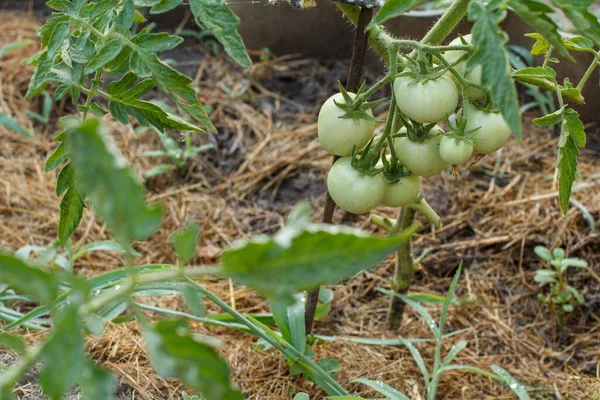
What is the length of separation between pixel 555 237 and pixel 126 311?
1162 mm

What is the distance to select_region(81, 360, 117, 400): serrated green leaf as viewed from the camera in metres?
0.53

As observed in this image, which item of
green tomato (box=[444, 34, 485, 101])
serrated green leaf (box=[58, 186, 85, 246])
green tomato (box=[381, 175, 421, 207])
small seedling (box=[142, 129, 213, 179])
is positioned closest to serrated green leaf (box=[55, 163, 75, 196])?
serrated green leaf (box=[58, 186, 85, 246])

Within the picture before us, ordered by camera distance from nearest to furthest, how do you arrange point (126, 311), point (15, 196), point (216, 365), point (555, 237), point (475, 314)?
point (216, 365), point (126, 311), point (475, 314), point (555, 237), point (15, 196)

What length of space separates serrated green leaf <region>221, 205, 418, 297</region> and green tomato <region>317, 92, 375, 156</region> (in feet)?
1.57

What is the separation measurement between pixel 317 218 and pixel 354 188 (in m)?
0.98

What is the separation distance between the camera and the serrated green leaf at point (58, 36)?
90 cm

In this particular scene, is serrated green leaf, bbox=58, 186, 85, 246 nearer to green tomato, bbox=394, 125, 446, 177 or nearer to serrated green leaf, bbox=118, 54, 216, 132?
serrated green leaf, bbox=118, 54, 216, 132

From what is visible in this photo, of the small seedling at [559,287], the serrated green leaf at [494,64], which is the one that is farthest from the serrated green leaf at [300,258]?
the small seedling at [559,287]

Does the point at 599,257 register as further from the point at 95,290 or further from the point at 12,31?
the point at 12,31

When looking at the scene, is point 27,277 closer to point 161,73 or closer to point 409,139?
point 161,73

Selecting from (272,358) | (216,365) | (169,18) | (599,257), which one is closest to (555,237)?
(599,257)

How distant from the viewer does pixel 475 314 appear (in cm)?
169

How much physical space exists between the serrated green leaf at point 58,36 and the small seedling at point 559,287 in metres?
1.22

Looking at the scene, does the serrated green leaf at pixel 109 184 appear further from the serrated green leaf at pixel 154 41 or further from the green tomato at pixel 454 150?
the green tomato at pixel 454 150
